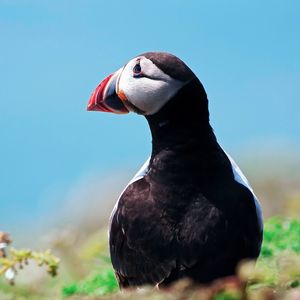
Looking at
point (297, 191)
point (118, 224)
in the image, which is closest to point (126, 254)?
point (118, 224)

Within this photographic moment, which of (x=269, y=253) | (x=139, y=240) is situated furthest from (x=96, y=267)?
(x=139, y=240)

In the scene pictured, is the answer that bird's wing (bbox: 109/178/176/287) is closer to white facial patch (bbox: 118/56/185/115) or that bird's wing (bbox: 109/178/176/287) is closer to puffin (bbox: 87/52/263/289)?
puffin (bbox: 87/52/263/289)

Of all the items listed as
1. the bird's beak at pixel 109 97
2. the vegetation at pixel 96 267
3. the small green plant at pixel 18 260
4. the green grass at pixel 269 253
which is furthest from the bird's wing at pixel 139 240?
the green grass at pixel 269 253

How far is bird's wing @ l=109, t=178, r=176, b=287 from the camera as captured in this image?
330cm

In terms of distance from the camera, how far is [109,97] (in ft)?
12.3

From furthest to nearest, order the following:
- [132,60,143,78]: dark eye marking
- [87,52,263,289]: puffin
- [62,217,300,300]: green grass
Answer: [62,217,300,300]: green grass
[132,60,143,78]: dark eye marking
[87,52,263,289]: puffin

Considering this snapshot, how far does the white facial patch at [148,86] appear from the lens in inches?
136

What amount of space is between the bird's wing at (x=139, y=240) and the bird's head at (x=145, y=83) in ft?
1.12

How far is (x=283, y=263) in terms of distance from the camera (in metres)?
1.65

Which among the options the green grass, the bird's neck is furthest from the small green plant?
the green grass

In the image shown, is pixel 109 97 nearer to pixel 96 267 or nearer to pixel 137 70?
pixel 137 70

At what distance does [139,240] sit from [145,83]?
0.66 metres

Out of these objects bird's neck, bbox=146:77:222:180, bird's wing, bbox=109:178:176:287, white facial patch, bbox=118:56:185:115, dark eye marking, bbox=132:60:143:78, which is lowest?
bird's wing, bbox=109:178:176:287

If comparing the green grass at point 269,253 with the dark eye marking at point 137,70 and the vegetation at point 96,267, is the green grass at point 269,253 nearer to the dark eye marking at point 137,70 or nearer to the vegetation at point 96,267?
the vegetation at point 96,267
